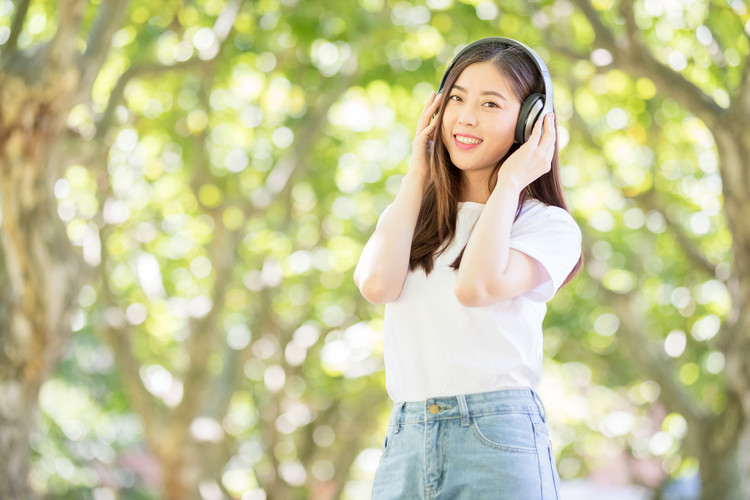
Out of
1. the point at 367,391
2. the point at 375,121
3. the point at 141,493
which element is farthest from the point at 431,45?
the point at 141,493

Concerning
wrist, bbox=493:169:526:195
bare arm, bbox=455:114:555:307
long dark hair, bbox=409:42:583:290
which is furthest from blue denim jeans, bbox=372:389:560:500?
wrist, bbox=493:169:526:195

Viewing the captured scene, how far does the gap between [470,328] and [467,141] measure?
1.71 feet

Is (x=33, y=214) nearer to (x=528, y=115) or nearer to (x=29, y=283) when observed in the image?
(x=29, y=283)

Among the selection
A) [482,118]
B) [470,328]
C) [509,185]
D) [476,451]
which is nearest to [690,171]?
[482,118]

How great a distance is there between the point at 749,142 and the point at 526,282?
410cm

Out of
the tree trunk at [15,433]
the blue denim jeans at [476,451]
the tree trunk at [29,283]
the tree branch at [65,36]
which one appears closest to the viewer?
the blue denim jeans at [476,451]

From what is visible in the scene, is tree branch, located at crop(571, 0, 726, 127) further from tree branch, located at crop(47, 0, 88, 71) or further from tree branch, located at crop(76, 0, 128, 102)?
tree branch, located at crop(47, 0, 88, 71)

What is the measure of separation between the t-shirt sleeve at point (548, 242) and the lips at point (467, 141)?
23 centimetres

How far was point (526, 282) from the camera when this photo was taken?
7.36 ft

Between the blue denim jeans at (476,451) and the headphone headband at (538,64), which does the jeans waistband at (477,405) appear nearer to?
the blue denim jeans at (476,451)

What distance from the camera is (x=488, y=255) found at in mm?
2186

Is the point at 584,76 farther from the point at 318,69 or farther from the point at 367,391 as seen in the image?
the point at 367,391

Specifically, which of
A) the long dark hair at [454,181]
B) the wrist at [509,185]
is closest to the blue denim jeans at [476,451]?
the long dark hair at [454,181]

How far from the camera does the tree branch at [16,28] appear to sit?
525 centimetres
